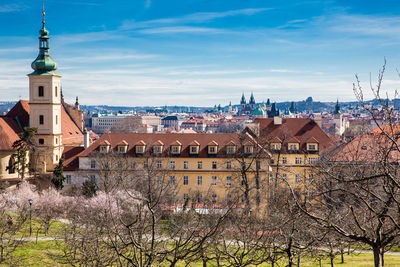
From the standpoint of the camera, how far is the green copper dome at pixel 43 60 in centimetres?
5994

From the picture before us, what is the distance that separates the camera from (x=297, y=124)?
61844 mm

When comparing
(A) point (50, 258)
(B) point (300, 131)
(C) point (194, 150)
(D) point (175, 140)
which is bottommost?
(A) point (50, 258)

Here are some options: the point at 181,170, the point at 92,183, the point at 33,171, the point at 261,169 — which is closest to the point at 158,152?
the point at 181,170

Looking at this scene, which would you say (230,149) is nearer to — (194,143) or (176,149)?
(194,143)

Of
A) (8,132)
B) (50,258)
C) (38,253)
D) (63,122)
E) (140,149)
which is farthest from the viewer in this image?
(63,122)

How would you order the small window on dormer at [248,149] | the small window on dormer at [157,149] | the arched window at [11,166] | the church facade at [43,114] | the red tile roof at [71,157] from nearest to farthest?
the small window on dormer at [248,149] < the small window on dormer at [157,149] < the red tile roof at [71,157] < the arched window at [11,166] < the church facade at [43,114]

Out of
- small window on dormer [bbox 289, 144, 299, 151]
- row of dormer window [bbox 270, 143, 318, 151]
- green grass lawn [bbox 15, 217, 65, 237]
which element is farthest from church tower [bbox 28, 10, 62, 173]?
small window on dormer [bbox 289, 144, 299, 151]

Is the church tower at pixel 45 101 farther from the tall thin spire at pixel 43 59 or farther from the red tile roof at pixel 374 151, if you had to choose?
the red tile roof at pixel 374 151

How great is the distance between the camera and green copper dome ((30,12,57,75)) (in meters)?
59.9

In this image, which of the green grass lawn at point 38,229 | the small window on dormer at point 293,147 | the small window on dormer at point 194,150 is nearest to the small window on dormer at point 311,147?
the small window on dormer at point 293,147

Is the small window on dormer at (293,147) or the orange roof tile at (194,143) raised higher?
the orange roof tile at (194,143)

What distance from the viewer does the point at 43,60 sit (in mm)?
60375

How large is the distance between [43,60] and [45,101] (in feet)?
16.6

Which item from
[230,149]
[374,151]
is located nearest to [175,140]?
[230,149]
